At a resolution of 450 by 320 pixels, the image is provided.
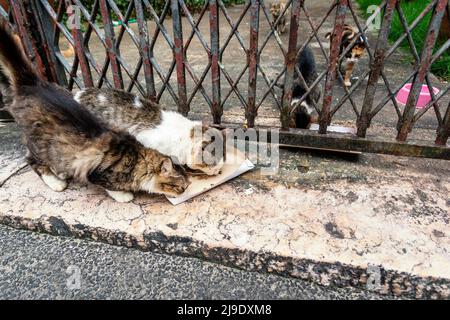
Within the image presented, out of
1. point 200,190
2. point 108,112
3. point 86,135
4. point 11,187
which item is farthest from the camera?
point 108,112

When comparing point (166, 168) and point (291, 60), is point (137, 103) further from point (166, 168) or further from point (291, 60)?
point (291, 60)

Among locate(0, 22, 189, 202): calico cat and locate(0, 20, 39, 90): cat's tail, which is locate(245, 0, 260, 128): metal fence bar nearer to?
locate(0, 22, 189, 202): calico cat

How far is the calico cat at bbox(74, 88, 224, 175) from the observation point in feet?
7.53

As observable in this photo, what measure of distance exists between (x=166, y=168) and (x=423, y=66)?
1.70 meters

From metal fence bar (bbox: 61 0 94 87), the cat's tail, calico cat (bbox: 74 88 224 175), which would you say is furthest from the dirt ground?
the cat's tail

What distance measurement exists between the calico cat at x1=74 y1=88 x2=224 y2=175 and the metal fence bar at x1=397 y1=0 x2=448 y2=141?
1.24m

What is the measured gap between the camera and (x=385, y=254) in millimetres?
1708

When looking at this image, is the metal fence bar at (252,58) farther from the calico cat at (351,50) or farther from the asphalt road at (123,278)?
the calico cat at (351,50)

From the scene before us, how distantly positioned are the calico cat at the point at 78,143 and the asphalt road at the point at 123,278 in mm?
430

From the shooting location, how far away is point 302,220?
1931 millimetres

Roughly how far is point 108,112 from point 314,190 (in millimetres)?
1687

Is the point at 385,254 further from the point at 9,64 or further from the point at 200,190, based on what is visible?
the point at 9,64

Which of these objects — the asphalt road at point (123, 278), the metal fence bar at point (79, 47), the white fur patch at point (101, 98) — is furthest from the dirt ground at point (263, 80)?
the asphalt road at point (123, 278)

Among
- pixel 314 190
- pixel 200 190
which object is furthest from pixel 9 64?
pixel 314 190
